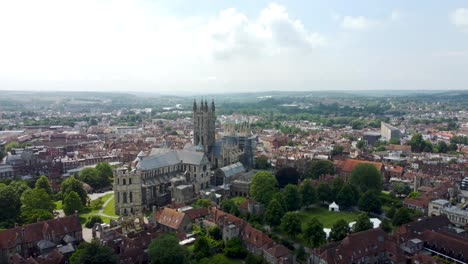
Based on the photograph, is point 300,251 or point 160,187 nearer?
point 300,251

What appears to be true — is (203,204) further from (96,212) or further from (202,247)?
(96,212)

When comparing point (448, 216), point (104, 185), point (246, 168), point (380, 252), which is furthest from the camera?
point (246, 168)

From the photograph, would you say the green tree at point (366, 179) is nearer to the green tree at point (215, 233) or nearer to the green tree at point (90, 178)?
the green tree at point (215, 233)

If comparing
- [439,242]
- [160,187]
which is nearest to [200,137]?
[160,187]

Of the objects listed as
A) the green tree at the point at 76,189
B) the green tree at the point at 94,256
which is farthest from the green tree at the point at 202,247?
the green tree at the point at 76,189

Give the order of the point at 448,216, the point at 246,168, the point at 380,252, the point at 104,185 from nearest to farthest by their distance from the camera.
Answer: the point at 380,252, the point at 448,216, the point at 104,185, the point at 246,168

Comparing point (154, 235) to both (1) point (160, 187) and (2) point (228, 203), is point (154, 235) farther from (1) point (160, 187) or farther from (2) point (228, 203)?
(1) point (160, 187)

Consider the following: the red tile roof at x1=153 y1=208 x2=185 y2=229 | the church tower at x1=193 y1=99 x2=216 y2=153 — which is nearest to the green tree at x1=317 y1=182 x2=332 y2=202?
the red tile roof at x1=153 y1=208 x2=185 y2=229
